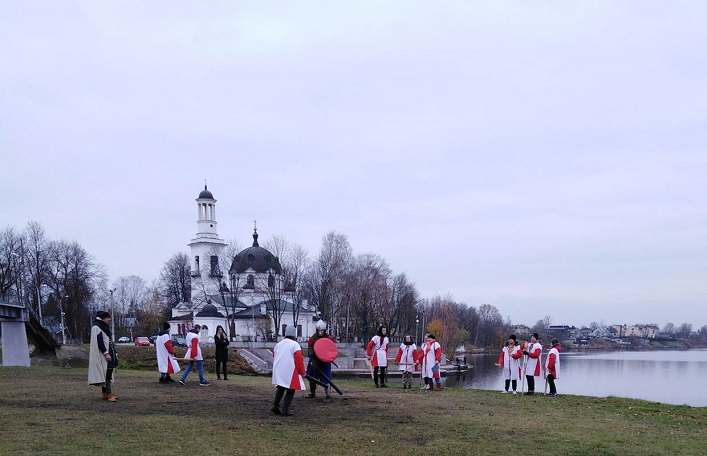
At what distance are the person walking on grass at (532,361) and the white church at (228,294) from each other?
219 feet

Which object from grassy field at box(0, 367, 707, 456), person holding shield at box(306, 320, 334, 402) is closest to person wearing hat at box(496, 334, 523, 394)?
grassy field at box(0, 367, 707, 456)

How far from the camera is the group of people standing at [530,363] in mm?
20047

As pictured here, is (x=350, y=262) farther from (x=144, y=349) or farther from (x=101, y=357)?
(x=101, y=357)

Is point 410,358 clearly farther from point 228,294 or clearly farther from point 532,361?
point 228,294

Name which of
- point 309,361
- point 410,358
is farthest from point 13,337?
point 309,361

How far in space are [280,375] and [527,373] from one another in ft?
35.8

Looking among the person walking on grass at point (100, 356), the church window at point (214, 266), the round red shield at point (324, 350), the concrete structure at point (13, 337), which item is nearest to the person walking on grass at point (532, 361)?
the round red shield at point (324, 350)

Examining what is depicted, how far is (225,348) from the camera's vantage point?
22.5m

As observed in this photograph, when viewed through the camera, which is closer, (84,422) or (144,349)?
(84,422)

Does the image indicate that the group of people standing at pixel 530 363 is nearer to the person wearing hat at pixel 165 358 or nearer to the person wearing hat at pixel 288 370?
the person wearing hat at pixel 288 370

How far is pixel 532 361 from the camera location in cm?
2066

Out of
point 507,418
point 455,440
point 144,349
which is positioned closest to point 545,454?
point 455,440

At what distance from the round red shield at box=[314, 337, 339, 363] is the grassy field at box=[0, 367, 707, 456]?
1.12m

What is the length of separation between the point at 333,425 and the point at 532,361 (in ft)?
35.3
